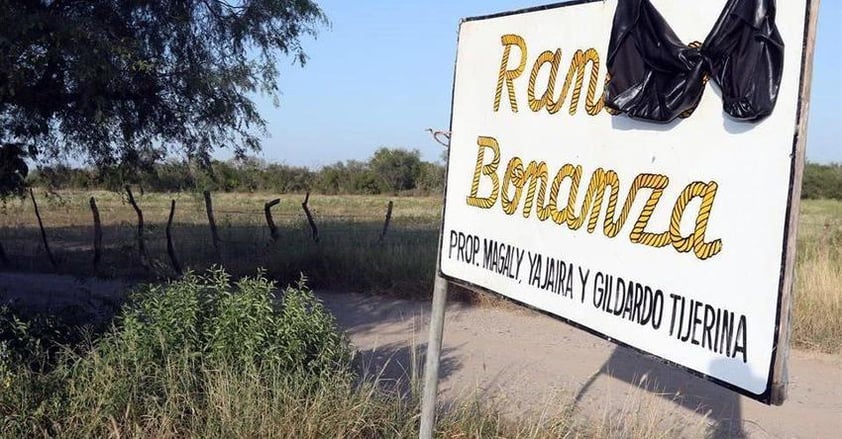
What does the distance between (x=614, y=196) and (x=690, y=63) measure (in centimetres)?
54

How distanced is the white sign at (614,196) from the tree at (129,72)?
146 inches

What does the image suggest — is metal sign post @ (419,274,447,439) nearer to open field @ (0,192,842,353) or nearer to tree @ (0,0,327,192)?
tree @ (0,0,327,192)

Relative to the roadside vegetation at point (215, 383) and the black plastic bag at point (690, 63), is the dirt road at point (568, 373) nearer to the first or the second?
the roadside vegetation at point (215, 383)

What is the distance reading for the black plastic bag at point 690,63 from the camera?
2.47m

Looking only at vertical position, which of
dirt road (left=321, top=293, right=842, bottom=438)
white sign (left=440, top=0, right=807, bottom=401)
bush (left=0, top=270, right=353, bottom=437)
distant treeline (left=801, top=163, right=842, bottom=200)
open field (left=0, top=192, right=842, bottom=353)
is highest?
distant treeline (left=801, top=163, right=842, bottom=200)

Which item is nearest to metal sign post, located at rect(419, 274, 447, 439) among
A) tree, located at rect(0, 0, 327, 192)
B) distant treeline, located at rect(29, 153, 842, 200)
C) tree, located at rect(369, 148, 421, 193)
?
tree, located at rect(0, 0, 327, 192)

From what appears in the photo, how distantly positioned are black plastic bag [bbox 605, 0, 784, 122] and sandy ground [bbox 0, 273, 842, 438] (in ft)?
8.02

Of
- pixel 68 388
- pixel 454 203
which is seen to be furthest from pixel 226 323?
pixel 454 203

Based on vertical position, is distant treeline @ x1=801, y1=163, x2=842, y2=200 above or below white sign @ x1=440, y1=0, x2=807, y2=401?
above

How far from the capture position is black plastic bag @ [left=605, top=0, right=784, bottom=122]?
8.11 ft

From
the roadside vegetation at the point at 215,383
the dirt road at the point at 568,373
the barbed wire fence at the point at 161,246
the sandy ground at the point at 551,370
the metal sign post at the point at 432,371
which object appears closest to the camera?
the metal sign post at the point at 432,371

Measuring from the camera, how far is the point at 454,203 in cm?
405

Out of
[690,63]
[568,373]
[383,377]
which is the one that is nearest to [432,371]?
[690,63]

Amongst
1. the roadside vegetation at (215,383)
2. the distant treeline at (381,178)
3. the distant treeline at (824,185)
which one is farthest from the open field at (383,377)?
the distant treeline at (824,185)
